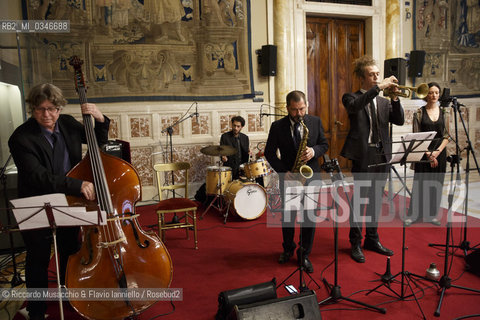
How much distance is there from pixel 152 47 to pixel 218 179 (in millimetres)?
2755

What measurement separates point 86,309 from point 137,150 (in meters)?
4.37

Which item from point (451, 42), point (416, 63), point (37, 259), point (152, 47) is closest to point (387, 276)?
point (37, 259)

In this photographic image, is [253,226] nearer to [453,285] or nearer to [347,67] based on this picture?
[453,285]

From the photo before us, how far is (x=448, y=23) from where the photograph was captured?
7.74 meters

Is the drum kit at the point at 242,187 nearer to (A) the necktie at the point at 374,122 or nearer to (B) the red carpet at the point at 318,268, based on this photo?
(B) the red carpet at the point at 318,268

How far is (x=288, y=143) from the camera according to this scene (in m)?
3.38

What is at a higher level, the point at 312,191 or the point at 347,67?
the point at 347,67

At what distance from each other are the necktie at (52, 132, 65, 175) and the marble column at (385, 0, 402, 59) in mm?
6913

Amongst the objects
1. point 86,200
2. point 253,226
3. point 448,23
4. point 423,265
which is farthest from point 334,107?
point 86,200

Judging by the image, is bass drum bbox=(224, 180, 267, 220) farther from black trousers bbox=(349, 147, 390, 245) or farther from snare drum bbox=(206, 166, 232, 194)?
black trousers bbox=(349, 147, 390, 245)

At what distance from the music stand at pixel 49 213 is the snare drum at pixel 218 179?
3.36m

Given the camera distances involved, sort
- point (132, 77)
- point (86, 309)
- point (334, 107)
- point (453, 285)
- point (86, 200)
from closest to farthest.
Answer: point (86, 309), point (86, 200), point (453, 285), point (132, 77), point (334, 107)

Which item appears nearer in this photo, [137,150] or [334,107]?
[137,150]

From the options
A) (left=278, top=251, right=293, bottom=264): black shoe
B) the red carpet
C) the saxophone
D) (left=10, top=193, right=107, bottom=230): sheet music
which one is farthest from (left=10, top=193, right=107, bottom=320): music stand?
(left=278, top=251, right=293, bottom=264): black shoe
